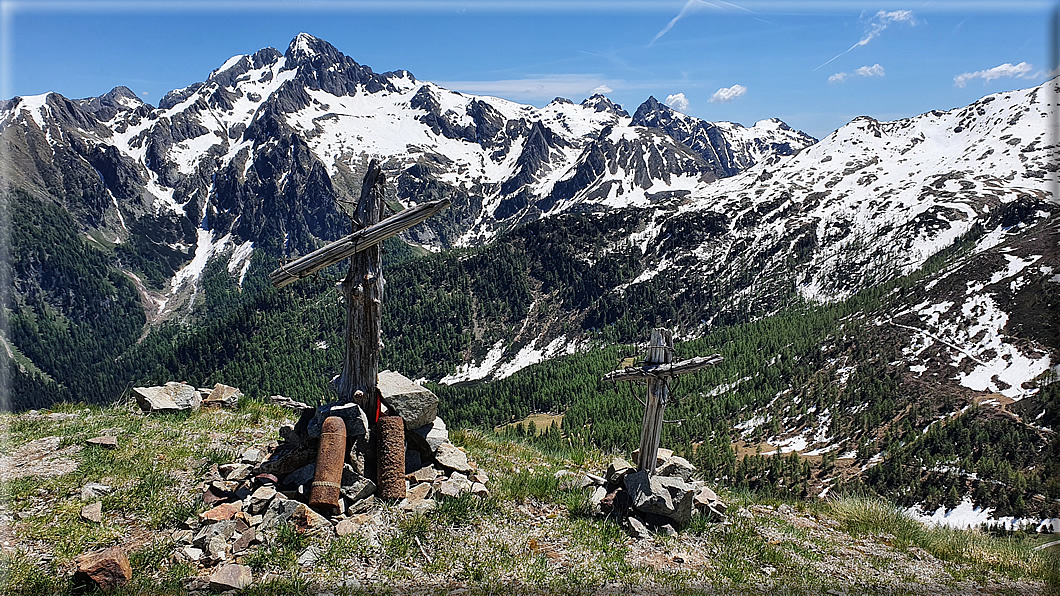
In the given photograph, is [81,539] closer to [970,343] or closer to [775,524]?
[775,524]

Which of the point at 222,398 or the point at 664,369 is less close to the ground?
the point at 664,369

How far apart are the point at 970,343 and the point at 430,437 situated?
135127 mm

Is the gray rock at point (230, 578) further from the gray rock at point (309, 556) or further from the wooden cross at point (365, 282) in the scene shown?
the wooden cross at point (365, 282)

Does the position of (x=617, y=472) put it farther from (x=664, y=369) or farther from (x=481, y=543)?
(x=481, y=543)

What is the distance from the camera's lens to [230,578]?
9070 millimetres

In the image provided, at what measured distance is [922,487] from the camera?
78.6m

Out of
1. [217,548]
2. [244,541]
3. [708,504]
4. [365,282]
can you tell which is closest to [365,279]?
[365,282]

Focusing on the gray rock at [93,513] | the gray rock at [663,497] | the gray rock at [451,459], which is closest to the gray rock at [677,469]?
the gray rock at [663,497]

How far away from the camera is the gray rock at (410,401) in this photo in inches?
543

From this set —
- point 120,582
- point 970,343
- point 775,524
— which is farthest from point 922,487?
point 120,582

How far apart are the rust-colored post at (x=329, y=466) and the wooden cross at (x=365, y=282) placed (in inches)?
47.3

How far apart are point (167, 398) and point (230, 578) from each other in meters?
11.9

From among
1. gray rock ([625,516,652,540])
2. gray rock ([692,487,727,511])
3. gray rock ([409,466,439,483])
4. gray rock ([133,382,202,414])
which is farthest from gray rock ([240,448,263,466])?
gray rock ([692,487,727,511])

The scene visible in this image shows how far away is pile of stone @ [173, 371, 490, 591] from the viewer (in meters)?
10.3
